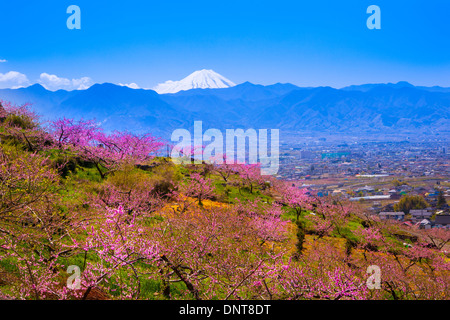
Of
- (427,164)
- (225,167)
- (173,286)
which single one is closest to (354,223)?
(225,167)

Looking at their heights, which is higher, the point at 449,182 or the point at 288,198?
the point at 288,198

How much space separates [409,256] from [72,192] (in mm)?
20798

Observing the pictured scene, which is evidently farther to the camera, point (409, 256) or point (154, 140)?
point (154, 140)

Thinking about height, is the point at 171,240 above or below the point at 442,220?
above

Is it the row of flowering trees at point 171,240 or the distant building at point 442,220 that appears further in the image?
the distant building at point 442,220

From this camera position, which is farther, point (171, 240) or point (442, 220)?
point (442, 220)

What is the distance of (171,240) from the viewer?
8.41 metres

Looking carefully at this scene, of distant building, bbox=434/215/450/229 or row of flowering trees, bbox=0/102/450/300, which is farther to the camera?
distant building, bbox=434/215/450/229

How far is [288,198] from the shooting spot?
26.6 m

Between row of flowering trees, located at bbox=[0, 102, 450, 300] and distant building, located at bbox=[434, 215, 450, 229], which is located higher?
row of flowering trees, located at bbox=[0, 102, 450, 300]

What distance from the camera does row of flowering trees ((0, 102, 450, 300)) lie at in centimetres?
714

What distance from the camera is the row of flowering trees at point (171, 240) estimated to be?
281 inches

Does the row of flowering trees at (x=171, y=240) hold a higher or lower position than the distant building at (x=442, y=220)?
higher
